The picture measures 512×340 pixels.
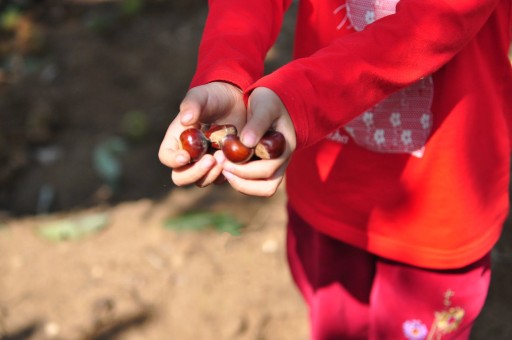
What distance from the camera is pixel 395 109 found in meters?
1.25

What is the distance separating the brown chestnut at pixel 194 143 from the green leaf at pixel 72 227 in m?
1.75

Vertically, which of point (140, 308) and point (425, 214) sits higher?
point (425, 214)

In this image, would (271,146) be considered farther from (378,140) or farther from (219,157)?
(378,140)

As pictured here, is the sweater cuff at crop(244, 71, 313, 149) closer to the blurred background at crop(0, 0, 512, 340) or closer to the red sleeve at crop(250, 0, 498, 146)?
the red sleeve at crop(250, 0, 498, 146)

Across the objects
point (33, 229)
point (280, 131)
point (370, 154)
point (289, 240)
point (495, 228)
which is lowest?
point (33, 229)

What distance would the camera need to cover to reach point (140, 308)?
2287mm

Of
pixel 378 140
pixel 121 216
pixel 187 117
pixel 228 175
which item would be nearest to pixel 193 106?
pixel 187 117

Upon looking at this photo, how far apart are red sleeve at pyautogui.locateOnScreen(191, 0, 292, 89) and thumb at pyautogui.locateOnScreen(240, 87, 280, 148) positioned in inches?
5.2

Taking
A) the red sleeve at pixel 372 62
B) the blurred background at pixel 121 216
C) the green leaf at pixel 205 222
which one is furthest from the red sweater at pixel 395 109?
the green leaf at pixel 205 222

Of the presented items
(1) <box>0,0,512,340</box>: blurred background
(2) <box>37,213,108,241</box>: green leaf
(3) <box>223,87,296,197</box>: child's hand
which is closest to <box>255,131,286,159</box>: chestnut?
(3) <box>223,87,296,197</box>: child's hand

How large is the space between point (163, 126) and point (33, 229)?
2.62ft

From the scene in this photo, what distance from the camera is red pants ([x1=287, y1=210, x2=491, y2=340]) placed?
4.46 ft

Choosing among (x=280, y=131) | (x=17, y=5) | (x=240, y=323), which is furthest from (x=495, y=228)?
(x=17, y=5)

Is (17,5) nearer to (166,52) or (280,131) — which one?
(166,52)
